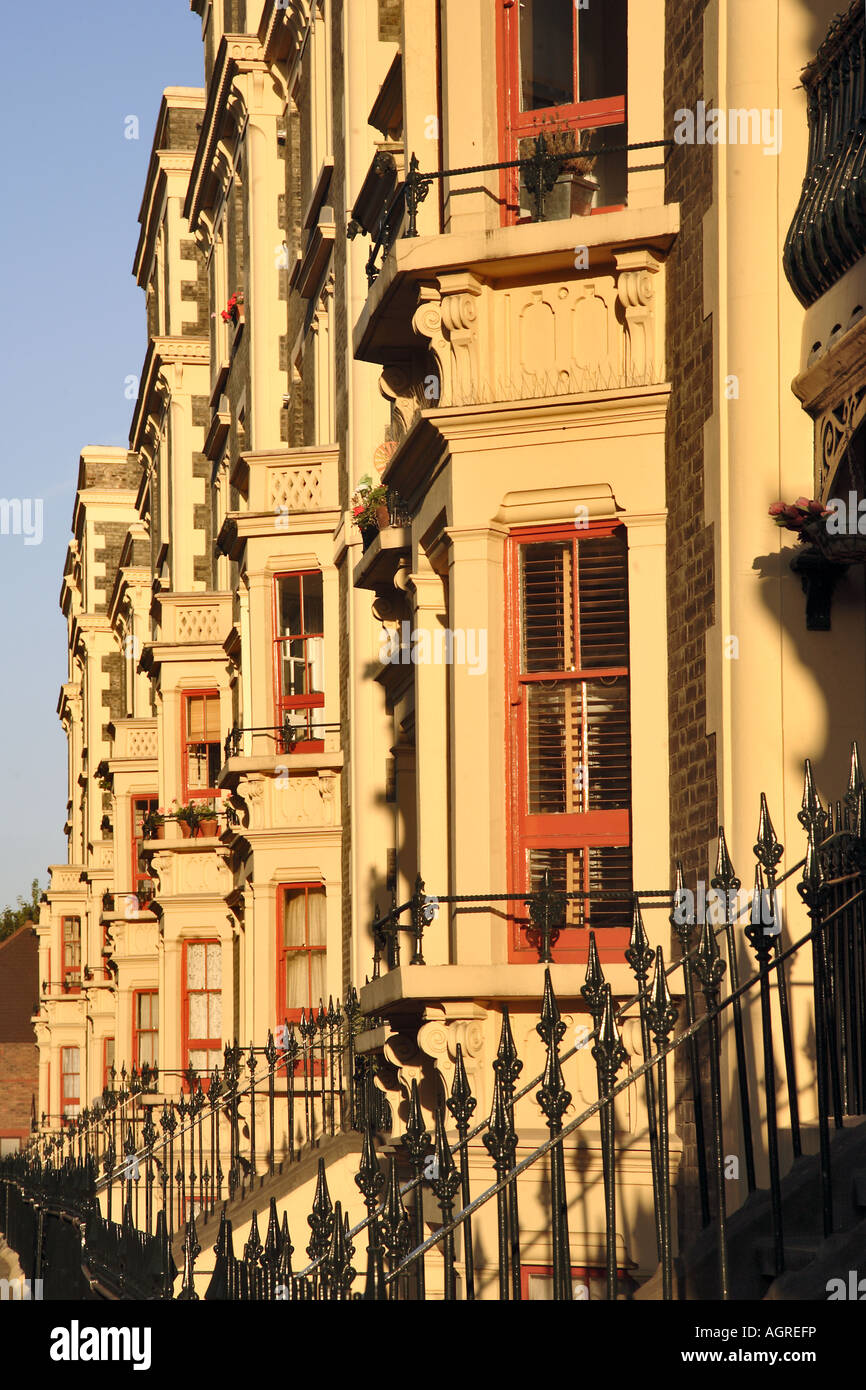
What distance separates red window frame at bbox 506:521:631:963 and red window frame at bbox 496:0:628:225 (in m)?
2.00

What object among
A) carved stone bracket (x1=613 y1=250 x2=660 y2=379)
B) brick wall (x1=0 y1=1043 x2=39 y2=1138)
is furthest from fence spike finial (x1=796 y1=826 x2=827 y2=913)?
brick wall (x1=0 y1=1043 x2=39 y2=1138)

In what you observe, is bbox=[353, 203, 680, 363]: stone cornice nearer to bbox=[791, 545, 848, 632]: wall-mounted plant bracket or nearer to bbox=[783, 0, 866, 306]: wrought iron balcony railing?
bbox=[783, 0, 866, 306]: wrought iron balcony railing

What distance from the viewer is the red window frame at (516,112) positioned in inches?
448

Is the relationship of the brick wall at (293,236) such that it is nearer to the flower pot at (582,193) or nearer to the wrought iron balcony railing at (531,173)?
the wrought iron balcony railing at (531,173)

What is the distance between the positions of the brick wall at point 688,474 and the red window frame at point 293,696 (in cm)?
1071

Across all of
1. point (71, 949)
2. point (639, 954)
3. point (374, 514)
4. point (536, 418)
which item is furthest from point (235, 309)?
point (71, 949)

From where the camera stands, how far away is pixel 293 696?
2141cm

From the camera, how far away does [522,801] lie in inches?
431

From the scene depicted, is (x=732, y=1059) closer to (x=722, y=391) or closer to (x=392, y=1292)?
(x=392, y=1292)

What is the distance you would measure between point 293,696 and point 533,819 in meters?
10.7

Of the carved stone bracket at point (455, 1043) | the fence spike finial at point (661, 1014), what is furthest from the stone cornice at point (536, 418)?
the fence spike finial at point (661, 1014)

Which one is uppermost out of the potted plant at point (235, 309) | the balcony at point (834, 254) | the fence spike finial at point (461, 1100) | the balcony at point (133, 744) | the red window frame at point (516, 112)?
the potted plant at point (235, 309)
